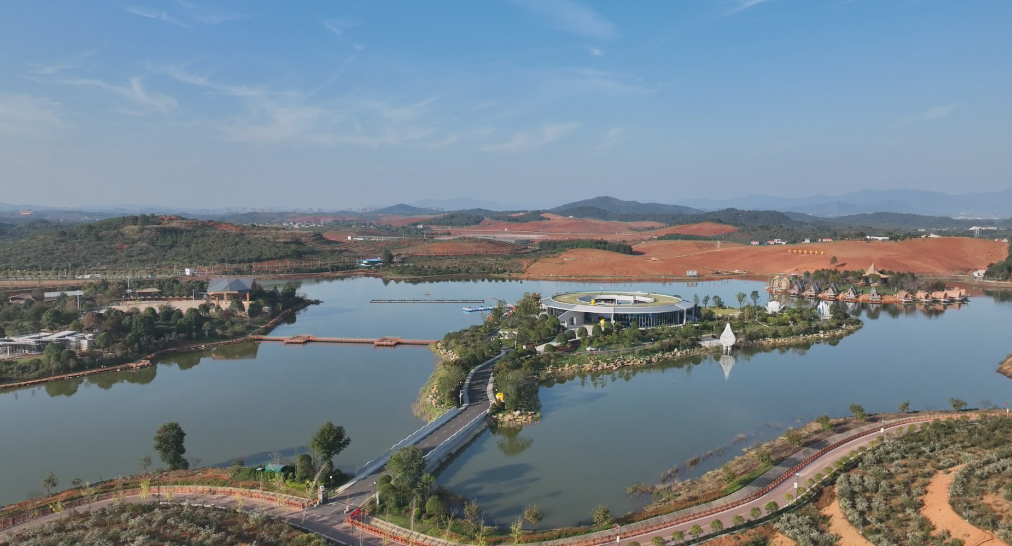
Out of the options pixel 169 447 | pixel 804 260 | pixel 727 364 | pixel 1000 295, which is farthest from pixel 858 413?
pixel 804 260

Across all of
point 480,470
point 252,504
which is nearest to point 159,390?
point 252,504

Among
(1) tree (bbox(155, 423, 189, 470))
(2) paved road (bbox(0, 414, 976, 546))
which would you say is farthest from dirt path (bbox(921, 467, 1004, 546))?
(1) tree (bbox(155, 423, 189, 470))

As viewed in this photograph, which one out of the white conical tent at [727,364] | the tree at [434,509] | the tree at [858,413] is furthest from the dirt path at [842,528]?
the white conical tent at [727,364]

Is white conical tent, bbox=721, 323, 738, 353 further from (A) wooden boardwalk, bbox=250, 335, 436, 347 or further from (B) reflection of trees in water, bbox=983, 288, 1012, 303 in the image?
(B) reflection of trees in water, bbox=983, 288, 1012, 303

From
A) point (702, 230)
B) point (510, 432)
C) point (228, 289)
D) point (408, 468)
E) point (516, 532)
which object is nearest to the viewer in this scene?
point (516, 532)

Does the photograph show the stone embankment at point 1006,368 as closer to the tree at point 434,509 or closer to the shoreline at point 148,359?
the tree at point 434,509

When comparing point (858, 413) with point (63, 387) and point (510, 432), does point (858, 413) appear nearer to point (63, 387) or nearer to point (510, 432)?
point (510, 432)

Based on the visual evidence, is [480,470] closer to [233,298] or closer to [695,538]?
[695,538]
